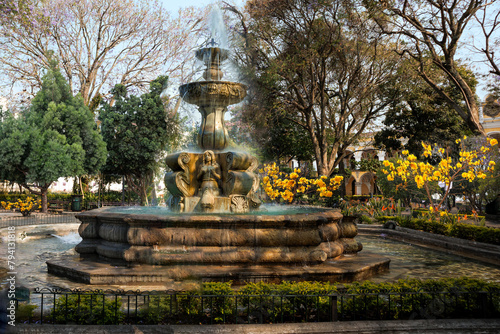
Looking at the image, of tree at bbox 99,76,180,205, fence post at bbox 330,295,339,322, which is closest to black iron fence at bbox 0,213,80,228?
tree at bbox 99,76,180,205

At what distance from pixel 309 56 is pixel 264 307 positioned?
15864 mm

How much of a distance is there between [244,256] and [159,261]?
1.34 meters

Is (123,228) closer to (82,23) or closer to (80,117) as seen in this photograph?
(80,117)

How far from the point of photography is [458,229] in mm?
10539

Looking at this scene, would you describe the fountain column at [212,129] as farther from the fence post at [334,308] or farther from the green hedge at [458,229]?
the green hedge at [458,229]

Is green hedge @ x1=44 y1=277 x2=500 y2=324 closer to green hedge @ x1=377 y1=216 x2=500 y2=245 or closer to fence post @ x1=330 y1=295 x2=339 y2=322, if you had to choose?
fence post @ x1=330 y1=295 x2=339 y2=322

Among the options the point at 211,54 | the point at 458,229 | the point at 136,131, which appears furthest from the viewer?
the point at 136,131

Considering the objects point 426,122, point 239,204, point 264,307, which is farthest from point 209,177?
point 426,122

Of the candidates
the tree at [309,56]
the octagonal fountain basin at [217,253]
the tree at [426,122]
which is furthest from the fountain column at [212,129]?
the tree at [426,122]

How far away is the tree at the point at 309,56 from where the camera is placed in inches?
704

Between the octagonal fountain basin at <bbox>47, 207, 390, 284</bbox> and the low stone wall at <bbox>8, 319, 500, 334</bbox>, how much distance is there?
196 cm

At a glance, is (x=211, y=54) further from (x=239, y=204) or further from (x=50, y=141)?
(x=50, y=141)

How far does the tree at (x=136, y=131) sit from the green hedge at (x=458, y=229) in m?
17.1

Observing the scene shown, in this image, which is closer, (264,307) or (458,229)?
(264,307)
